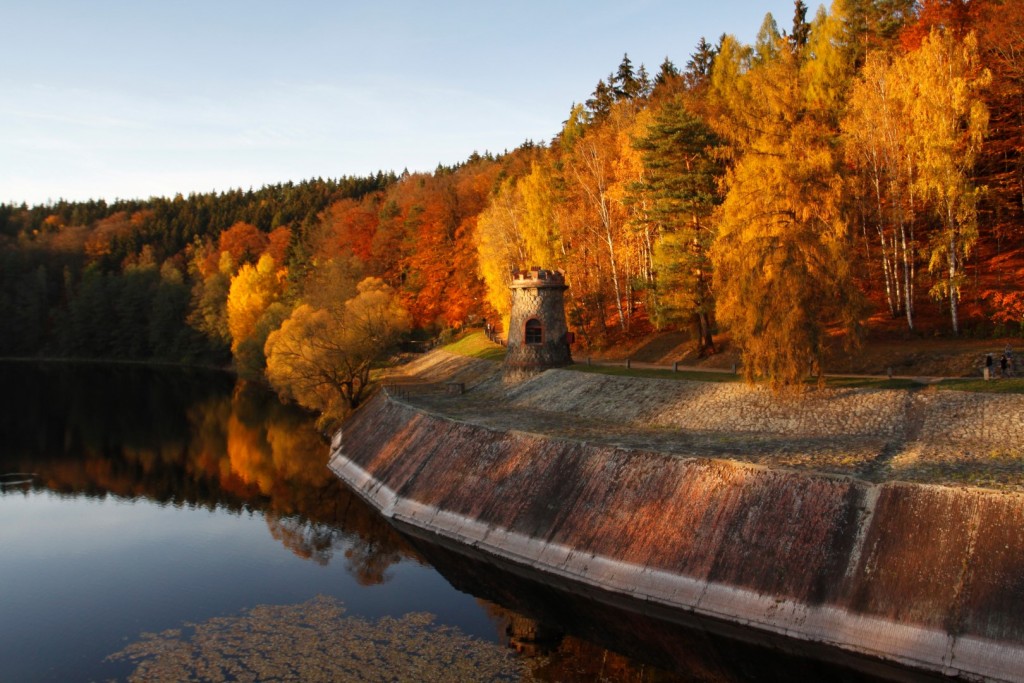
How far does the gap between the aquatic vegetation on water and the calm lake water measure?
0.06m

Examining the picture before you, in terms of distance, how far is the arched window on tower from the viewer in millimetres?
46656

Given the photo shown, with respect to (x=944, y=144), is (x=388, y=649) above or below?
below

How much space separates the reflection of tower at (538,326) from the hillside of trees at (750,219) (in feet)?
19.1

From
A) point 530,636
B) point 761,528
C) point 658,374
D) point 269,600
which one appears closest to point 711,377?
point 658,374

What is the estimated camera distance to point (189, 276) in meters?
136

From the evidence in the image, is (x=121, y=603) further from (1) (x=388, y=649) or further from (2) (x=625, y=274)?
(2) (x=625, y=274)

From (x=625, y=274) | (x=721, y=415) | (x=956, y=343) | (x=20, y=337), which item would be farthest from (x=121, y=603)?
(x=20, y=337)

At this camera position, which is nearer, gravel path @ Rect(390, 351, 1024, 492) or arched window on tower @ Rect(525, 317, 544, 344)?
gravel path @ Rect(390, 351, 1024, 492)

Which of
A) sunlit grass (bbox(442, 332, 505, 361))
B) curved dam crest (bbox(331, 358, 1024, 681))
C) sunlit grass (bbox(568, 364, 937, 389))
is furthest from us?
sunlit grass (bbox(442, 332, 505, 361))

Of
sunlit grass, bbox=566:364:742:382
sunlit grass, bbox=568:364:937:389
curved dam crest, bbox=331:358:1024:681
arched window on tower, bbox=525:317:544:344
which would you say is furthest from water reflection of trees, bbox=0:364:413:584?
sunlit grass, bbox=568:364:937:389

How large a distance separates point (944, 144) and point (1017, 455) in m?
16.6

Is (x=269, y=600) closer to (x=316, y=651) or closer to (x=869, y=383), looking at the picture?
(x=316, y=651)

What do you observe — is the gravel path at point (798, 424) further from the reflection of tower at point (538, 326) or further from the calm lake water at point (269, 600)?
the calm lake water at point (269, 600)

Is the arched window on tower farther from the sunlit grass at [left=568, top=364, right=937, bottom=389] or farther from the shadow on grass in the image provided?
the shadow on grass
